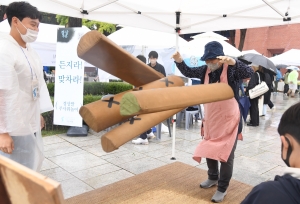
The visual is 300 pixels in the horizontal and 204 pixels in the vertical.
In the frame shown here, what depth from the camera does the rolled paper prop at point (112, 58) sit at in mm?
1262

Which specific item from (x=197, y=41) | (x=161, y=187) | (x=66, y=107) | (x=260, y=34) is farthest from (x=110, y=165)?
(x=260, y=34)

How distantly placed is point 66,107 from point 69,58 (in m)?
1.03

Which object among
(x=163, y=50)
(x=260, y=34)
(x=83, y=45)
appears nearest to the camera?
(x=83, y=45)

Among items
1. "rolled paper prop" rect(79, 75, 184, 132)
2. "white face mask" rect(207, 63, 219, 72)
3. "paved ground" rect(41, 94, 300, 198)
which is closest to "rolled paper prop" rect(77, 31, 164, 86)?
Answer: "rolled paper prop" rect(79, 75, 184, 132)

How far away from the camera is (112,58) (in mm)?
1341

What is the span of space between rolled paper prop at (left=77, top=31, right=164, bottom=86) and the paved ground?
2.40 metres

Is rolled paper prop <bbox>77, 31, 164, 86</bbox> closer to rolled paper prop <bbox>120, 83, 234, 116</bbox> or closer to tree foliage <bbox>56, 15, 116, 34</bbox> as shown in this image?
rolled paper prop <bbox>120, 83, 234, 116</bbox>

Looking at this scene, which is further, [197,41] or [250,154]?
[197,41]

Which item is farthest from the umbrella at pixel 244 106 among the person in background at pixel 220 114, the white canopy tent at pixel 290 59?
the white canopy tent at pixel 290 59

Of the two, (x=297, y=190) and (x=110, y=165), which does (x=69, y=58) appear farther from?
(x=297, y=190)

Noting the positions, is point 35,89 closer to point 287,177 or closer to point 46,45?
point 287,177

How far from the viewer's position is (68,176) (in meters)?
3.91

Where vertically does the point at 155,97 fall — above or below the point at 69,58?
below

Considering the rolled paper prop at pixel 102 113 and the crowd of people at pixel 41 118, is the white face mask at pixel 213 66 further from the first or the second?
the rolled paper prop at pixel 102 113
